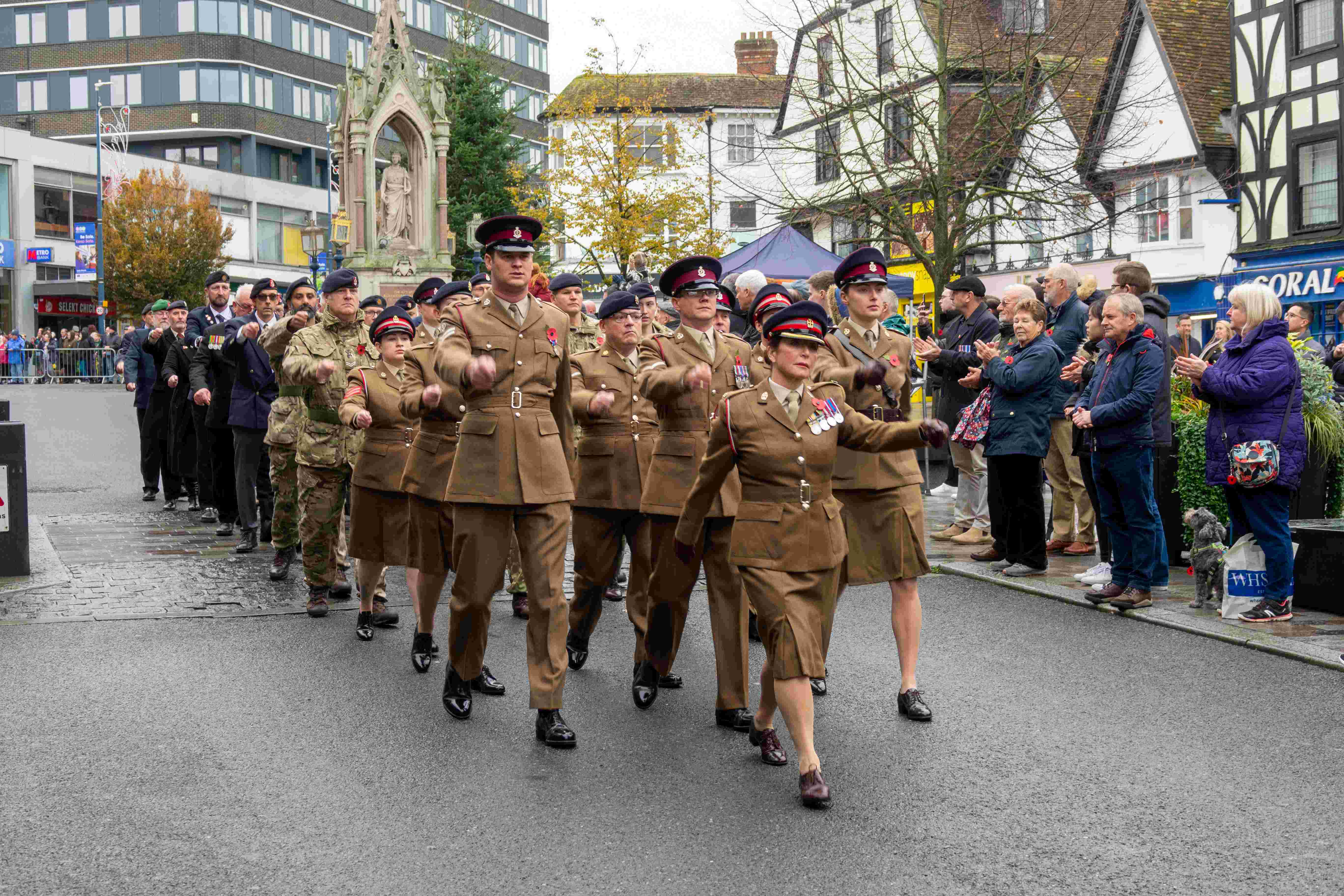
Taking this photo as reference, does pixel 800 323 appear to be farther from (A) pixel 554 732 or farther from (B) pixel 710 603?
(A) pixel 554 732

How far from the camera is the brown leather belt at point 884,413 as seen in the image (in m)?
6.90

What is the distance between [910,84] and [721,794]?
22.6 meters

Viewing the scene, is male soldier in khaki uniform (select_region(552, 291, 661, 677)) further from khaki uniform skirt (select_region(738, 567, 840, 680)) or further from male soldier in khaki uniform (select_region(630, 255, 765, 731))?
khaki uniform skirt (select_region(738, 567, 840, 680))

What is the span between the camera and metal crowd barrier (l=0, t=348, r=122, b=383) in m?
48.5

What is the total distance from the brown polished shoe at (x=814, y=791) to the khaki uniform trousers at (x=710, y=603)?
865 mm

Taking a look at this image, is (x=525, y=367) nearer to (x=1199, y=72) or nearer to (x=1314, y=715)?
(x=1314, y=715)

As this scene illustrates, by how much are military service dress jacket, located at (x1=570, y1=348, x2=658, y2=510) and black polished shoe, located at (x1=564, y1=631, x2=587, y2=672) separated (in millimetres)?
702

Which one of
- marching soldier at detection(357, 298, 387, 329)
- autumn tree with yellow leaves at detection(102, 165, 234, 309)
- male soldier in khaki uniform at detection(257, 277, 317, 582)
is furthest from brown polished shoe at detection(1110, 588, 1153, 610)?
autumn tree with yellow leaves at detection(102, 165, 234, 309)

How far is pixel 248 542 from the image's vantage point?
499 inches

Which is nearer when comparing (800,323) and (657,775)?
(800,323)

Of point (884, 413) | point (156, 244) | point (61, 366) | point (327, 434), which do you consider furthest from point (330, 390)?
point (156, 244)

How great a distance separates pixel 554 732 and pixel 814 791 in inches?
52.7

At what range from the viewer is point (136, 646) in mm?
8719

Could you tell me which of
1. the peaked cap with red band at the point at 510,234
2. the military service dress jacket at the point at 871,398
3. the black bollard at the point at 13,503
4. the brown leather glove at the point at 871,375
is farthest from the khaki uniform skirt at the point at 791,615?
the black bollard at the point at 13,503
